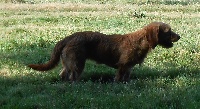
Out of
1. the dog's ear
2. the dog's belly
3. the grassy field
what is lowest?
the grassy field

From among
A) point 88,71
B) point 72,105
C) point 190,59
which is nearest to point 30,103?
point 72,105

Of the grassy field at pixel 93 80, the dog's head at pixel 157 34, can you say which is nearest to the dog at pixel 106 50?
the dog's head at pixel 157 34

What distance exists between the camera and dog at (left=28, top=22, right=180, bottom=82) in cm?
981

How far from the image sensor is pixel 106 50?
1014 centimetres

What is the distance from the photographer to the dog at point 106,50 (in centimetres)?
981

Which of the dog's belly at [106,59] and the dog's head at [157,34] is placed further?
the dog's belly at [106,59]

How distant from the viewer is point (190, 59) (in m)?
12.0

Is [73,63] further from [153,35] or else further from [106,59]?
[153,35]

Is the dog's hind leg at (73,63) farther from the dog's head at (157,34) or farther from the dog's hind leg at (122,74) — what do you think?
the dog's head at (157,34)

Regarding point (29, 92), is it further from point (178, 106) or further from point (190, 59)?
point (190, 59)

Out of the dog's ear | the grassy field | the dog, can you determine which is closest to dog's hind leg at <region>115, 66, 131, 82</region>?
the dog

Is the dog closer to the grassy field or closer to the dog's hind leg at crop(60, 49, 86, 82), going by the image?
the dog's hind leg at crop(60, 49, 86, 82)

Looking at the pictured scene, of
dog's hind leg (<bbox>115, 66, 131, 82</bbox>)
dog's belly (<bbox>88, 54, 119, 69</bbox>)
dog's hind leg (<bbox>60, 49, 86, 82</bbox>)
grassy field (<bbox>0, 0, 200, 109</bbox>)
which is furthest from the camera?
dog's belly (<bbox>88, 54, 119, 69</bbox>)

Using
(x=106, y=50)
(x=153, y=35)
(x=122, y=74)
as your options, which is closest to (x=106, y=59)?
(x=106, y=50)
